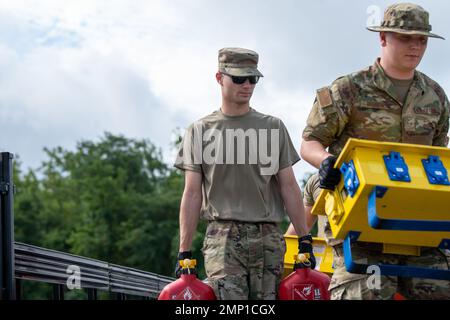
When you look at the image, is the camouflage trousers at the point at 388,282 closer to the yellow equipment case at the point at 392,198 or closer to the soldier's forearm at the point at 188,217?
the yellow equipment case at the point at 392,198

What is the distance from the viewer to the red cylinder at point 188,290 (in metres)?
7.69

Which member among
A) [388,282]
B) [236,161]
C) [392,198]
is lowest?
[388,282]

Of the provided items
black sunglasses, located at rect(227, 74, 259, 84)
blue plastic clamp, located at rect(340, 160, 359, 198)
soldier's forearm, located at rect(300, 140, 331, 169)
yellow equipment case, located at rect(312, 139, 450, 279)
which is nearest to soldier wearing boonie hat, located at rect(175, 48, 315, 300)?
black sunglasses, located at rect(227, 74, 259, 84)

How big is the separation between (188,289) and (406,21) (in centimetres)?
193

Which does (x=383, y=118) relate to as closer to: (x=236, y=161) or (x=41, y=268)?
(x=236, y=161)

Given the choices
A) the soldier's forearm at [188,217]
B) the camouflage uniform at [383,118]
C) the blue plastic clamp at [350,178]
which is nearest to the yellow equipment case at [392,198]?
the blue plastic clamp at [350,178]

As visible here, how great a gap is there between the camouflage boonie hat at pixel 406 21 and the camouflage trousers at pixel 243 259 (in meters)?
1.42

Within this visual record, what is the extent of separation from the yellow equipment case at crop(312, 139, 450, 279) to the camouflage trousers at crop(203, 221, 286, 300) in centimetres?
91

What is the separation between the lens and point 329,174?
23.2 ft

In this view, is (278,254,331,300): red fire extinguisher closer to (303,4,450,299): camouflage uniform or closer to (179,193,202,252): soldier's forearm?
(303,4,450,299): camouflage uniform

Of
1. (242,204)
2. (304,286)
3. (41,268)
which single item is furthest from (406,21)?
(41,268)

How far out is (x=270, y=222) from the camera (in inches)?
317

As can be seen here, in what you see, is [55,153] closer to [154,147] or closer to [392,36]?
[154,147]
